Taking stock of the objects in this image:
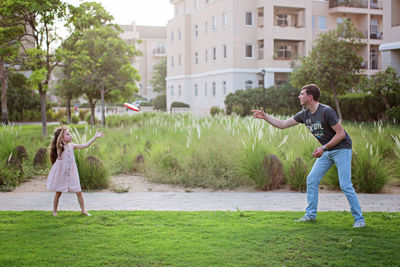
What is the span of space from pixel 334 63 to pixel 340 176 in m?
22.2

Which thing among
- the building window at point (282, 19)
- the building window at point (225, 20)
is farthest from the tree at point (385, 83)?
the building window at point (282, 19)

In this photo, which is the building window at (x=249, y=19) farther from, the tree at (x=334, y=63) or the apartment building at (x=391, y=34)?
the apartment building at (x=391, y=34)

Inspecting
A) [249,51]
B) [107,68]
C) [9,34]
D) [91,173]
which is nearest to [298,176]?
[91,173]

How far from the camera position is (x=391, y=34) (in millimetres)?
26062

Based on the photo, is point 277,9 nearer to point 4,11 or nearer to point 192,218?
point 4,11

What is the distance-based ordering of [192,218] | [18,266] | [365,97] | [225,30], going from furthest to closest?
1. [225,30]
2. [365,97]
3. [192,218]
4. [18,266]

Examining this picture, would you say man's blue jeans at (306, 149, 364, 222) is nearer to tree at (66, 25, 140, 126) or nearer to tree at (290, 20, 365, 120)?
tree at (290, 20, 365, 120)

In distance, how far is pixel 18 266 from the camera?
4805 mm

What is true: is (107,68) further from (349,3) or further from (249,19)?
(349,3)

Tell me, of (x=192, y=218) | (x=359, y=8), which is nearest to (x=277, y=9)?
(x=359, y=8)

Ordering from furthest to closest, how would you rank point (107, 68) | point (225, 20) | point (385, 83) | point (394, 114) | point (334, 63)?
point (225, 20) → point (107, 68) → point (334, 63) → point (385, 83) → point (394, 114)

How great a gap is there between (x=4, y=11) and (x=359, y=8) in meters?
37.3

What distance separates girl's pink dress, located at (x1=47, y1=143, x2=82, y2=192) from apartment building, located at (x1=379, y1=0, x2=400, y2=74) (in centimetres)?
2262

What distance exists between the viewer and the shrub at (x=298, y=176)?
31.4ft
